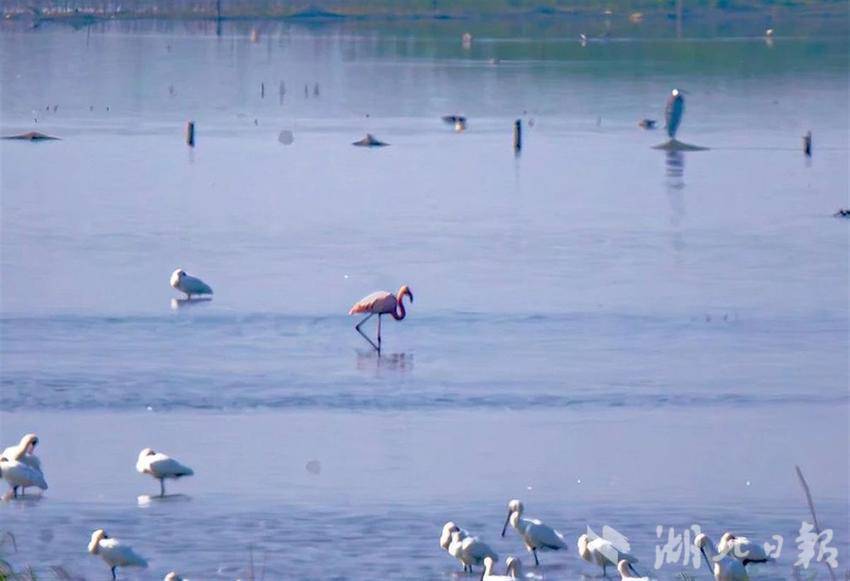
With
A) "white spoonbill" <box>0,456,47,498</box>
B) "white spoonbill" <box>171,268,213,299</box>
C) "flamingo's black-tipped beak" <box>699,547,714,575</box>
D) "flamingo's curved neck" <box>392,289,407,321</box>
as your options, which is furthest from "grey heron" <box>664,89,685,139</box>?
"flamingo's black-tipped beak" <box>699,547,714,575</box>

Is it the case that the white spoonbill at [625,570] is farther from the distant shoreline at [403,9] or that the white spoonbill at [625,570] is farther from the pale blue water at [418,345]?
the distant shoreline at [403,9]

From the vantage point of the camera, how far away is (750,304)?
73.8 ft

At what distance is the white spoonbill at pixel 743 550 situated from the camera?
1184 cm

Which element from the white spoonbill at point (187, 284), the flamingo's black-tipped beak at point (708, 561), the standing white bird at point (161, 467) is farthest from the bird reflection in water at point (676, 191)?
the flamingo's black-tipped beak at point (708, 561)

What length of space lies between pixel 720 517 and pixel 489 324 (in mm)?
7652

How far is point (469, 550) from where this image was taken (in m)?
11.9

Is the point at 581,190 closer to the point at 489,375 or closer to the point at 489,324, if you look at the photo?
the point at 489,324

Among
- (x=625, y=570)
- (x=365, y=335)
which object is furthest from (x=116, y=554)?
(x=365, y=335)

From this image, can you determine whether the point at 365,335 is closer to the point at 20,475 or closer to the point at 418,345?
the point at 418,345

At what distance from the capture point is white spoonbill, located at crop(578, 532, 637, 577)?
38.3 feet

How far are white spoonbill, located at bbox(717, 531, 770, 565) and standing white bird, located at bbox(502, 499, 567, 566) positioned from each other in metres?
1.01

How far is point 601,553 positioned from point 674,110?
117ft

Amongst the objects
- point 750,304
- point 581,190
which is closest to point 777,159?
point 581,190

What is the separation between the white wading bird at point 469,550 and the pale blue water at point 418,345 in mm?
258
